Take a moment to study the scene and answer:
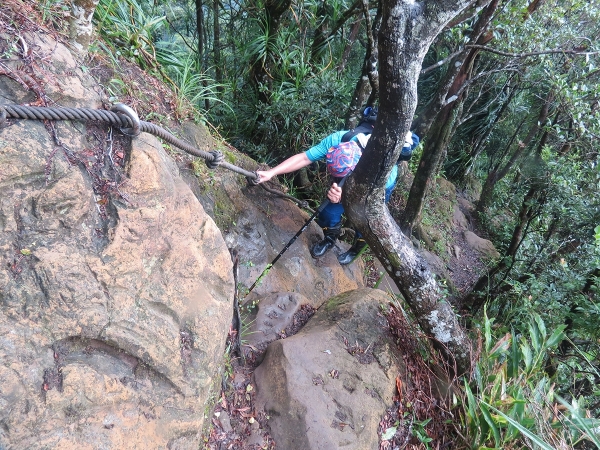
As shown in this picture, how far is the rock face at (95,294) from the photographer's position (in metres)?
1.52

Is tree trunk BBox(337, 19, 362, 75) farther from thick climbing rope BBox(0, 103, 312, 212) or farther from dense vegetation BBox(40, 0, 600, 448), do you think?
thick climbing rope BBox(0, 103, 312, 212)

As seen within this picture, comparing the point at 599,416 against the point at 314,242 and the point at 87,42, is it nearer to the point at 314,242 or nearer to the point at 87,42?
the point at 314,242

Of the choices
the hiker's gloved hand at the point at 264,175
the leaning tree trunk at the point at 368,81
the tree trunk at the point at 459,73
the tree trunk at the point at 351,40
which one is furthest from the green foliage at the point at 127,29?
the tree trunk at the point at 459,73

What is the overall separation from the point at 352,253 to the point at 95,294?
10.5 feet

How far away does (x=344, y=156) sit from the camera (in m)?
3.33

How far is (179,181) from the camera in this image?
7.48 ft

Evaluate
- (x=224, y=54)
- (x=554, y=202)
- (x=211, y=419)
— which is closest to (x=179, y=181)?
(x=211, y=419)

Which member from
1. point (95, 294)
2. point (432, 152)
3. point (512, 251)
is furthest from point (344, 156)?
point (512, 251)

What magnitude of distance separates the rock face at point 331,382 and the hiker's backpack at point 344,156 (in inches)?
47.0

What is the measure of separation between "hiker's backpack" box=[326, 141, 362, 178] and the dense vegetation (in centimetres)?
116

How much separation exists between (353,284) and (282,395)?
2.27 metres

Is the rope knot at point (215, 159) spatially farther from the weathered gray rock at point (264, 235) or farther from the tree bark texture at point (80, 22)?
the tree bark texture at point (80, 22)

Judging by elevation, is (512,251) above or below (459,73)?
below

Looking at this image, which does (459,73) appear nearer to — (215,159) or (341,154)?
(341,154)
